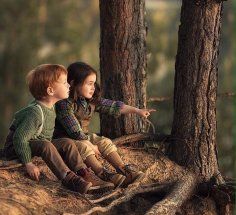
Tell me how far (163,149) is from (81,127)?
5.45 ft

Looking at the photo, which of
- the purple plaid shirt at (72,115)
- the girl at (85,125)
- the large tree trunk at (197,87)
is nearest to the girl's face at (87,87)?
the girl at (85,125)

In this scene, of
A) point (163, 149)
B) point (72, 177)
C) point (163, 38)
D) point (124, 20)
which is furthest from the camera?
point (163, 38)

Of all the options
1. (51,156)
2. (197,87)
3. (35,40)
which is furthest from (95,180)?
(35,40)

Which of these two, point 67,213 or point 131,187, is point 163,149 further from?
point 67,213

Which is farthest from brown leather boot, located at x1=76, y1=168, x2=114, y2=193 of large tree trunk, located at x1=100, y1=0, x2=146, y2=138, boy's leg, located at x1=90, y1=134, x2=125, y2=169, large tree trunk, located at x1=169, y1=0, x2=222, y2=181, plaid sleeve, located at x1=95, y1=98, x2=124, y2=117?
large tree trunk, located at x1=100, y1=0, x2=146, y2=138

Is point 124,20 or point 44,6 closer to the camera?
point 124,20

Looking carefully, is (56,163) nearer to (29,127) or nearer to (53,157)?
(53,157)

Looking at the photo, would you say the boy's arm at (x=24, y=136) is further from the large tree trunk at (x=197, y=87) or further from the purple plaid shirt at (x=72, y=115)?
the large tree trunk at (x=197, y=87)

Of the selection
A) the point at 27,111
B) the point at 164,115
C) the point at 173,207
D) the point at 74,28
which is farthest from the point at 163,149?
the point at 74,28

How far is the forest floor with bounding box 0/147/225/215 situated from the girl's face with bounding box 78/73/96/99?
71 cm

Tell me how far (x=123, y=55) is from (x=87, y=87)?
1081mm

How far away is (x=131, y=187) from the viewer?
18.7 ft

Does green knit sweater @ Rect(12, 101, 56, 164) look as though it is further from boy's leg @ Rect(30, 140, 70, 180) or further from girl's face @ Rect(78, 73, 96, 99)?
girl's face @ Rect(78, 73, 96, 99)

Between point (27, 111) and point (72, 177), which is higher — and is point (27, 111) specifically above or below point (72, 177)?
above
